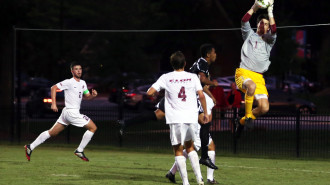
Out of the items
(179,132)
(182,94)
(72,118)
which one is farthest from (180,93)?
(72,118)

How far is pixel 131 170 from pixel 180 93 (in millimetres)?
4179

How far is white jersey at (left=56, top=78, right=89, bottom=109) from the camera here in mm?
17625

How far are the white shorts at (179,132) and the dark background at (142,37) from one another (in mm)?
28722

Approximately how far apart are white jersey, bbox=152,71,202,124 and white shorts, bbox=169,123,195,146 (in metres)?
0.09

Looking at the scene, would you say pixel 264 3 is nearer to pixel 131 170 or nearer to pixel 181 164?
pixel 181 164

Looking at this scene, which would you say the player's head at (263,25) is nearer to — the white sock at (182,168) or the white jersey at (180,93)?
the white jersey at (180,93)

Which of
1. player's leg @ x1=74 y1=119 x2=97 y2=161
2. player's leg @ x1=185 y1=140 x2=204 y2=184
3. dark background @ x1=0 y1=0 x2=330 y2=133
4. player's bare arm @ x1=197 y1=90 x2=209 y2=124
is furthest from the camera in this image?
dark background @ x1=0 y1=0 x2=330 y2=133

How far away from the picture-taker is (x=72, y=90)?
17641 mm

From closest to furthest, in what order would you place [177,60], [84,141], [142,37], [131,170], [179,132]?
1. [177,60]
2. [179,132]
3. [131,170]
4. [84,141]
5. [142,37]

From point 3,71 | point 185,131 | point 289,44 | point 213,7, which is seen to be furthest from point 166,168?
point 213,7

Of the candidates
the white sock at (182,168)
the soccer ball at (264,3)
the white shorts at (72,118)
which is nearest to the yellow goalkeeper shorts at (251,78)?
the soccer ball at (264,3)

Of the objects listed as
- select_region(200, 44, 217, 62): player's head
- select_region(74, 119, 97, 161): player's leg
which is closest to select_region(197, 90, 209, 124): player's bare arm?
select_region(200, 44, 217, 62): player's head

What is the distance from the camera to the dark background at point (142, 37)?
1815 inches

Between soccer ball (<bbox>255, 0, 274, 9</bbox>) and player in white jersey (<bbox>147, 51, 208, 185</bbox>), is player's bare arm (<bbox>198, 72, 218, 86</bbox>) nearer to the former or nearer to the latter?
player in white jersey (<bbox>147, 51, 208, 185</bbox>)
